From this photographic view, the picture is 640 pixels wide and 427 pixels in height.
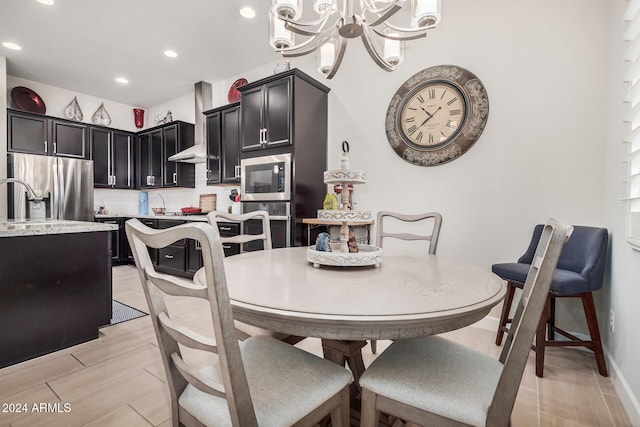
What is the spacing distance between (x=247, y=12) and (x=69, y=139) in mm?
3683

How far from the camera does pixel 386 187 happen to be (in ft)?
9.70

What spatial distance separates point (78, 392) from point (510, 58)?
3.66 metres

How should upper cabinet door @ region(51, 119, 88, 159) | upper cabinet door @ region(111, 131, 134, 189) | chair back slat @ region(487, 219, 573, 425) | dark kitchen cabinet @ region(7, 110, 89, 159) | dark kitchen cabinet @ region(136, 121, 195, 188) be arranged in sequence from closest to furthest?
chair back slat @ region(487, 219, 573, 425), dark kitchen cabinet @ region(7, 110, 89, 159), upper cabinet door @ region(51, 119, 88, 159), dark kitchen cabinet @ region(136, 121, 195, 188), upper cabinet door @ region(111, 131, 134, 189)

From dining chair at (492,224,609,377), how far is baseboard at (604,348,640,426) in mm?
46

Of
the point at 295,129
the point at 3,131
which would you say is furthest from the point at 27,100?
the point at 295,129

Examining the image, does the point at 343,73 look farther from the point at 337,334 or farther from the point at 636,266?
the point at 337,334

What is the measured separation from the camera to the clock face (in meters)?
2.54

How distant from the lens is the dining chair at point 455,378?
73cm

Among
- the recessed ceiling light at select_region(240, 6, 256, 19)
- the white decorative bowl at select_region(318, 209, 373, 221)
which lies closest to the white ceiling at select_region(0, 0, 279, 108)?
the recessed ceiling light at select_region(240, 6, 256, 19)

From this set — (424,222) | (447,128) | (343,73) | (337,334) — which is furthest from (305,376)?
(343,73)

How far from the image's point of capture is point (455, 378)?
0.91m

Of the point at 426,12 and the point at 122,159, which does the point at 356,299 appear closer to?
the point at 426,12

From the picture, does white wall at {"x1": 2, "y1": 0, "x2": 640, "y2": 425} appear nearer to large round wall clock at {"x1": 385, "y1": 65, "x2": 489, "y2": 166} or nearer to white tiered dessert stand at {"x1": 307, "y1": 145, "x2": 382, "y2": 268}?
large round wall clock at {"x1": 385, "y1": 65, "x2": 489, "y2": 166}

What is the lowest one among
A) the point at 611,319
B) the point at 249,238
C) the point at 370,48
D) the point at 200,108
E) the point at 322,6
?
the point at 611,319
